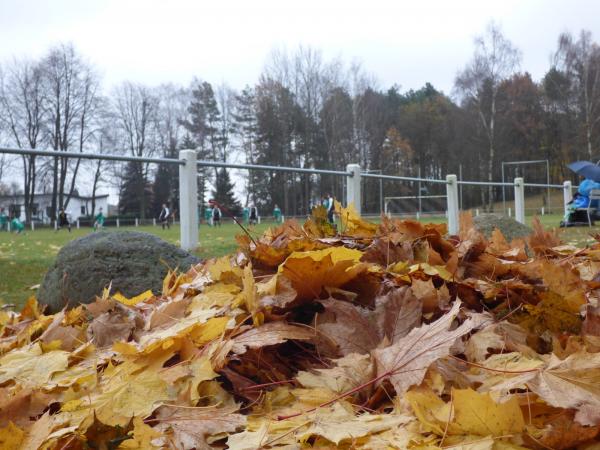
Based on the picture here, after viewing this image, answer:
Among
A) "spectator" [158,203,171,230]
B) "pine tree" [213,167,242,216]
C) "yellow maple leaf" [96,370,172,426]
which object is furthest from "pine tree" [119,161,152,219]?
"yellow maple leaf" [96,370,172,426]

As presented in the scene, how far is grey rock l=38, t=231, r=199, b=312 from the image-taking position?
305 centimetres

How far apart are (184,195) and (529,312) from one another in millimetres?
3688

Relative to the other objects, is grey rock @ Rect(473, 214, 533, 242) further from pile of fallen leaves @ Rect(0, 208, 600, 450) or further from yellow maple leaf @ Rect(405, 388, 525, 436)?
yellow maple leaf @ Rect(405, 388, 525, 436)

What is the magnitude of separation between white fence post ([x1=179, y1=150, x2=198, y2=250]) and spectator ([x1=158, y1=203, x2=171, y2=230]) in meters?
0.60

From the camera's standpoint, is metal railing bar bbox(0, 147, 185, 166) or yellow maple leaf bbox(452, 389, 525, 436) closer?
yellow maple leaf bbox(452, 389, 525, 436)

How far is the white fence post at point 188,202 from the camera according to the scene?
4.53 metres

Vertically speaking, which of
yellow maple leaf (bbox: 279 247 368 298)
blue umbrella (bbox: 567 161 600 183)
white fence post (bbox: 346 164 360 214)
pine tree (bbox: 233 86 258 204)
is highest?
pine tree (bbox: 233 86 258 204)

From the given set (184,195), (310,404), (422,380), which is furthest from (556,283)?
(184,195)

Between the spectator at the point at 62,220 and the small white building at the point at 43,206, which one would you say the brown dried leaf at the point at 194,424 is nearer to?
the spectator at the point at 62,220

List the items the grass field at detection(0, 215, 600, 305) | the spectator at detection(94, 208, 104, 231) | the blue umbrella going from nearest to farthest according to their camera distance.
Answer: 1. the grass field at detection(0, 215, 600, 305)
2. the spectator at detection(94, 208, 104, 231)
3. the blue umbrella

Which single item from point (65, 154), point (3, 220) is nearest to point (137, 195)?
point (3, 220)

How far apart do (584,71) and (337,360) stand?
36.7 meters

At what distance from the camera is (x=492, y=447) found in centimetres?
70

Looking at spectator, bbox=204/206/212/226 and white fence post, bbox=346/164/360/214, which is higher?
white fence post, bbox=346/164/360/214
